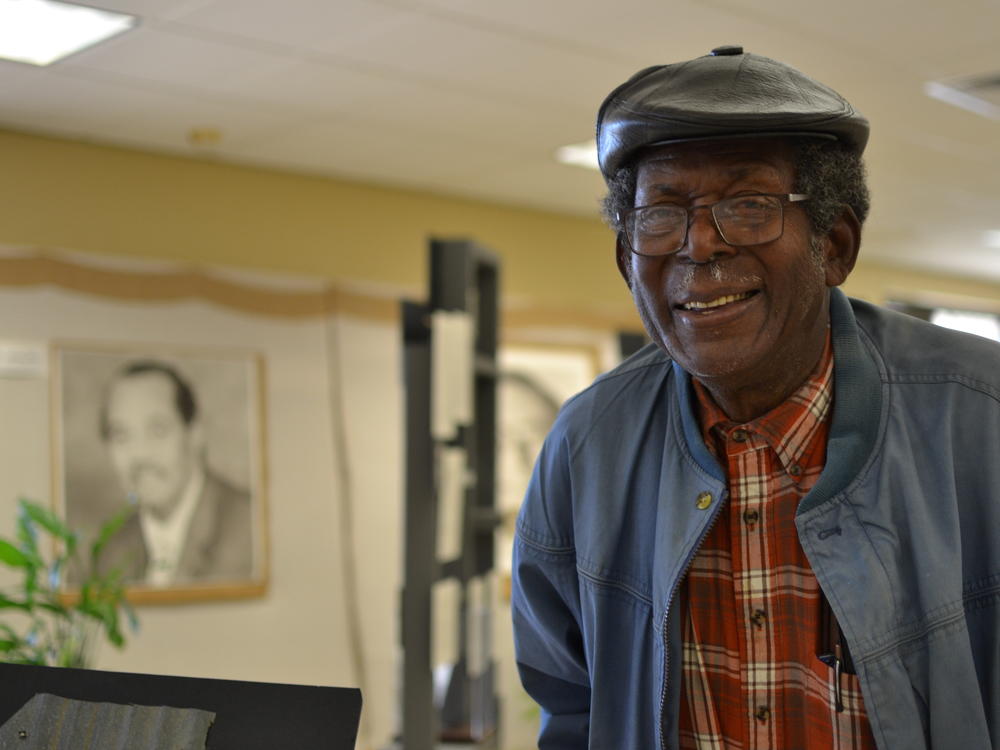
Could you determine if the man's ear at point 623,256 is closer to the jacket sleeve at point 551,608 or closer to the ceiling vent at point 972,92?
the jacket sleeve at point 551,608

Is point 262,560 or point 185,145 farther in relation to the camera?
point 262,560

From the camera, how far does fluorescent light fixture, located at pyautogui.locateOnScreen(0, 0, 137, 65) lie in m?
3.05

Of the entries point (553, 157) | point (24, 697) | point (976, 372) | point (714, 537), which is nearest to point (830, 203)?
point (976, 372)

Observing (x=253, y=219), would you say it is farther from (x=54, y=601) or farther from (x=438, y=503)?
(x=54, y=601)

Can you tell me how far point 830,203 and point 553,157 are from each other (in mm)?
3544

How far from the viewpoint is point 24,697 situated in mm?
1064

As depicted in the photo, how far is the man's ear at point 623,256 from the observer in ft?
4.19

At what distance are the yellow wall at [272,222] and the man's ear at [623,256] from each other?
340cm

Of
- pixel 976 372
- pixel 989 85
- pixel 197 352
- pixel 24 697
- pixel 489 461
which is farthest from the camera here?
pixel 197 352

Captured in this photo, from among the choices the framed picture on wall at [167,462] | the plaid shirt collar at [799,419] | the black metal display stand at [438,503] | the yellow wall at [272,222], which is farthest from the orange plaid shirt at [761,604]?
the yellow wall at [272,222]

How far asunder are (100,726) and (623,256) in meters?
0.70

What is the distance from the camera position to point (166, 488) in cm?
442

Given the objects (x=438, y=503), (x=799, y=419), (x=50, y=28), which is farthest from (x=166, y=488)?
(x=799, y=419)

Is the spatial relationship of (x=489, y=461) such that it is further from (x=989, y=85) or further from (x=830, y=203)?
(x=830, y=203)
